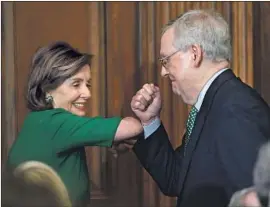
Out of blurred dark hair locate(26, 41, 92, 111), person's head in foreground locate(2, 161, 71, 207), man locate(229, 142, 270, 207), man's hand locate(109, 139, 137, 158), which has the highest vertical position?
blurred dark hair locate(26, 41, 92, 111)

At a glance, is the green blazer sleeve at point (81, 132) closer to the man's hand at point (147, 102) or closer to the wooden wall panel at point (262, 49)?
the man's hand at point (147, 102)

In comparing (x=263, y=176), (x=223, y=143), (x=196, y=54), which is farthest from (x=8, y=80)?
(x=263, y=176)

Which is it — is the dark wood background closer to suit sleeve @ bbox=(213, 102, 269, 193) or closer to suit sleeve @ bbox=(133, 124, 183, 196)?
suit sleeve @ bbox=(133, 124, 183, 196)

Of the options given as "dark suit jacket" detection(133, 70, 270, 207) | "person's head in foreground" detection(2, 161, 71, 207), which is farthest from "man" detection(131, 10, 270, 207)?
"person's head in foreground" detection(2, 161, 71, 207)

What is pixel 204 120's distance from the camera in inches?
50.0

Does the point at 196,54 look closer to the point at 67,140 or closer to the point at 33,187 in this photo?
the point at 67,140

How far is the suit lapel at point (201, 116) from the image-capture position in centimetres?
127

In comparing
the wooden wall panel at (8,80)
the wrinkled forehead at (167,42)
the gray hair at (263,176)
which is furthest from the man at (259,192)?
the wooden wall panel at (8,80)

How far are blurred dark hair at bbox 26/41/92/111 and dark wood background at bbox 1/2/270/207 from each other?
218 millimetres

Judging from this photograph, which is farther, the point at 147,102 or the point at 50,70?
the point at 147,102

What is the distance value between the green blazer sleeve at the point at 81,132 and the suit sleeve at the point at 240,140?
0.22 meters

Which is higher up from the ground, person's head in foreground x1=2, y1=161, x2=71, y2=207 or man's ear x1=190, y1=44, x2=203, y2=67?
man's ear x1=190, y1=44, x2=203, y2=67

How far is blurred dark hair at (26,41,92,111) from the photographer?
4.22 feet

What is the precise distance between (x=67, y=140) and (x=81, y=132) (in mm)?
33
